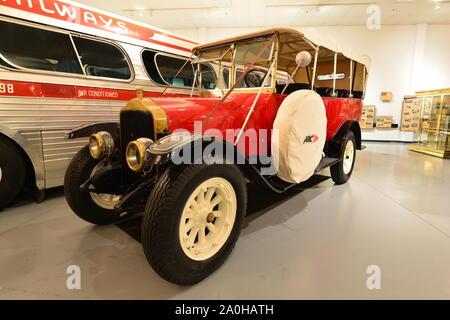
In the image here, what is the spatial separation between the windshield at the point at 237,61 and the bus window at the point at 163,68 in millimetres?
1060

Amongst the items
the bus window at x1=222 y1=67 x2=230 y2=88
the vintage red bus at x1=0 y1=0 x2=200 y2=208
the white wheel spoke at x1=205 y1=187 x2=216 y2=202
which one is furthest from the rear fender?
the white wheel spoke at x1=205 y1=187 x2=216 y2=202

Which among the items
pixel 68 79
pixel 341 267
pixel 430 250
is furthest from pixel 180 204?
pixel 68 79

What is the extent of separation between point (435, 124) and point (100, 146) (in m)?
9.50

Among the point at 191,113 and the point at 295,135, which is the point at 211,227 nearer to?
the point at 191,113

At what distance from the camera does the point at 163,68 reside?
15.2 ft

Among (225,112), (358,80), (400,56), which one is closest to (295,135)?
(225,112)

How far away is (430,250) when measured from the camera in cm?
223

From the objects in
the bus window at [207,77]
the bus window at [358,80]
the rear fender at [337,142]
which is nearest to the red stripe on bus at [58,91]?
the bus window at [207,77]

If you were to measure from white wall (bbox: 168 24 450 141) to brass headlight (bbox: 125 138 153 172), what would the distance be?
9988 mm

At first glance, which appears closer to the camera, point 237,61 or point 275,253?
point 275,253

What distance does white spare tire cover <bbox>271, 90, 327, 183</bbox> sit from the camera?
2.43 meters

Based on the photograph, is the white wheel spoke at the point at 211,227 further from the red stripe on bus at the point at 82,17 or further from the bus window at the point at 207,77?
the red stripe on bus at the point at 82,17

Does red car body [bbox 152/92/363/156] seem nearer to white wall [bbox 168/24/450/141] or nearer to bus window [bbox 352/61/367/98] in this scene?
bus window [bbox 352/61/367/98]

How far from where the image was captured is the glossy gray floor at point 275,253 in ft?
5.68
